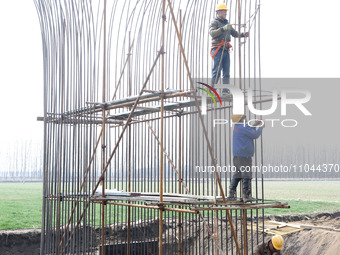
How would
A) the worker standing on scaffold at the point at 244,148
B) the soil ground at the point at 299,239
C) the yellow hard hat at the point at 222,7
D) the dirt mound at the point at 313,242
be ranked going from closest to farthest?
1. the worker standing on scaffold at the point at 244,148
2. the yellow hard hat at the point at 222,7
3. the dirt mound at the point at 313,242
4. the soil ground at the point at 299,239

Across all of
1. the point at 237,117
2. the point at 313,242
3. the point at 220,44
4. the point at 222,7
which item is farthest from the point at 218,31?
the point at 313,242

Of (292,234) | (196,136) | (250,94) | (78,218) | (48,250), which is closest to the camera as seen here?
(250,94)

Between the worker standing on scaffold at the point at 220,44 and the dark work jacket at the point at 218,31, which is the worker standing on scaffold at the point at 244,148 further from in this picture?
the dark work jacket at the point at 218,31

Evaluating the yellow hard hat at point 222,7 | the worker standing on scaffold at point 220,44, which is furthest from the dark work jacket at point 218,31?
the yellow hard hat at point 222,7

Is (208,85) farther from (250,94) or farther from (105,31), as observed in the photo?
(105,31)

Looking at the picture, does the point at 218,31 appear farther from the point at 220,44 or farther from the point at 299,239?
the point at 299,239

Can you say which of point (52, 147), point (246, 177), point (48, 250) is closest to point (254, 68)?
point (246, 177)

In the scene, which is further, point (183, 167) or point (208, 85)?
point (183, 167)

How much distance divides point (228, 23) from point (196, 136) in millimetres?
2698

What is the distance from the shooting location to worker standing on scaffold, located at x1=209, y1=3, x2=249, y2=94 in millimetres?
10211

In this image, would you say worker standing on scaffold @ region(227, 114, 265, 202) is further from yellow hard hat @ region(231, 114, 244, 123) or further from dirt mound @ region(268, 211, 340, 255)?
dirt mound @ region(268, 211, 340, 255)

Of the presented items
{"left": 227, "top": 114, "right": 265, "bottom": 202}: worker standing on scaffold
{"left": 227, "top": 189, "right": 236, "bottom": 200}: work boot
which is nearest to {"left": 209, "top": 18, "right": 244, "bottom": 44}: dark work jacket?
{"left": 227, "top": 114, "right": 265, "bottom": 202}: worker standing on scaffold

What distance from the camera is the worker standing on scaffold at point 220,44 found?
33.5 feet

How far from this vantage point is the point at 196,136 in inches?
405
